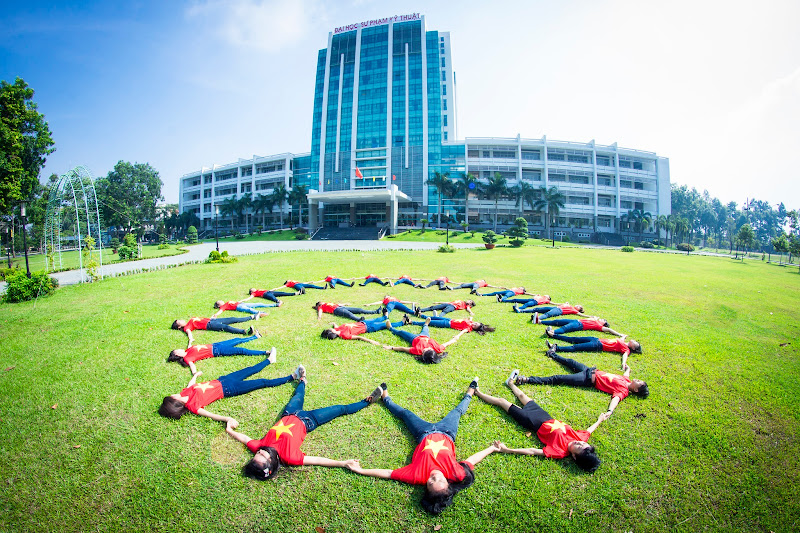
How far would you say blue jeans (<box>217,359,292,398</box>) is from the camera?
182 inches

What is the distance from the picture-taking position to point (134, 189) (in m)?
61.2

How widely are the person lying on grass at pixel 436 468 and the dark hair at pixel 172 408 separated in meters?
2.50

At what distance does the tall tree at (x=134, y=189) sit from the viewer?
57.5 meters

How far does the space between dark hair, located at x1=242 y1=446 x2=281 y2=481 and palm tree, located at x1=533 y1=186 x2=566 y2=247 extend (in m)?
57.3

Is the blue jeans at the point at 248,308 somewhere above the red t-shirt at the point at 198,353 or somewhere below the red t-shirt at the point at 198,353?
above

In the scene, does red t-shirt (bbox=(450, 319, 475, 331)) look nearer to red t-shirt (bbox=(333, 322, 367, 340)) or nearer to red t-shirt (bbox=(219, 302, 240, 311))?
red t-shirt (bbox=(333, 322, 367, 340))

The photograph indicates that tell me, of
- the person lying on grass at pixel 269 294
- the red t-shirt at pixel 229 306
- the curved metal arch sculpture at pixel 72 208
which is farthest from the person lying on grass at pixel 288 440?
the curved metal arch sculpture at pixel 72 208

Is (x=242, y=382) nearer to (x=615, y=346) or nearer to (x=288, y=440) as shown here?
(x=288, y=440)

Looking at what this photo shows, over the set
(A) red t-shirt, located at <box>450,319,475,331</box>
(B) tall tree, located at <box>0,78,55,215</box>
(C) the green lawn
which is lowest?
(A) red t-shirt, located at <box>450,319,475,331</box>

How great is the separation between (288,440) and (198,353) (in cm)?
327

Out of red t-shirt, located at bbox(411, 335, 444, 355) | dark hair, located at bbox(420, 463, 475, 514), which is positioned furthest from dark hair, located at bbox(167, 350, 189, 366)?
dark hair, located at bbox(420, 463, 475, 514)

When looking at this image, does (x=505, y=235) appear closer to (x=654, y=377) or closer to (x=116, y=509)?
(x=654, y=377)

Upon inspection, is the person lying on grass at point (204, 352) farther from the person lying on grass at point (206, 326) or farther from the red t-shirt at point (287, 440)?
the red t-shirt at point (287, 440)

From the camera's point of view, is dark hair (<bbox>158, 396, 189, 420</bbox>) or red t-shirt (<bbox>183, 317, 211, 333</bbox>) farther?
red t-shirt (<bbox>183, 317, 211, 333</bbox>)
